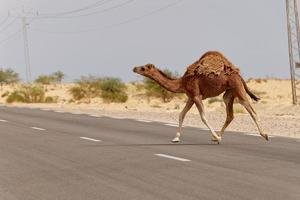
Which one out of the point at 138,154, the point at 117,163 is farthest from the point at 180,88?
the point at 117,163

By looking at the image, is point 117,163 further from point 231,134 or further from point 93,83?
point 93,83

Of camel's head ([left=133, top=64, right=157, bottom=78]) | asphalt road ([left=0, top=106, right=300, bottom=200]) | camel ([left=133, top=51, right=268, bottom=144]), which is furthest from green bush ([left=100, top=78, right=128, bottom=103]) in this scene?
camel ([left=133, top=51, right=268, bottom=144])

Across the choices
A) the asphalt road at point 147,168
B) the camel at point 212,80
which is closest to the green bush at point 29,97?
the asphalt road at point 147,168

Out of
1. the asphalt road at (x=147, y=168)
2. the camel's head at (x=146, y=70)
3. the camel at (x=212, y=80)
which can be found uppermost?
the camel's head at (x=146, y=70)

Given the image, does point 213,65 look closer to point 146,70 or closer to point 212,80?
point 212,80

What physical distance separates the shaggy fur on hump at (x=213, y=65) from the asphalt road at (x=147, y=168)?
169 cm

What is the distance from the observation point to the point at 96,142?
15.6 meters

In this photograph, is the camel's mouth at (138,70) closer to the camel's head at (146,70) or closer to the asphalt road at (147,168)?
the camel's head at (146,70)

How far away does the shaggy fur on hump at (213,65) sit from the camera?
1446 cm

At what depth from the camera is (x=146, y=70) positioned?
1549 cm

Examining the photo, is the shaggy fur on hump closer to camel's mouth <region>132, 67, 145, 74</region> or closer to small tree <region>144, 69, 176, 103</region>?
camel's mouth <region>132, 67, 145, 74</region>

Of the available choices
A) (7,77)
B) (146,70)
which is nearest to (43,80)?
(7,77)

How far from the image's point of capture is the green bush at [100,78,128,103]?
58406 millimetres

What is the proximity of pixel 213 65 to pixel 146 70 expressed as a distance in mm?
1840
